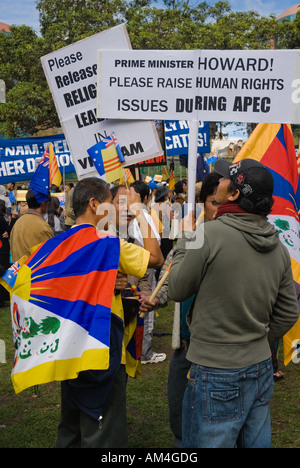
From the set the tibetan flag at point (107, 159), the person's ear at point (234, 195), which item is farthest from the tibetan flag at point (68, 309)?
the tibetan flag at point (107, 159)

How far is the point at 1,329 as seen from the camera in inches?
298

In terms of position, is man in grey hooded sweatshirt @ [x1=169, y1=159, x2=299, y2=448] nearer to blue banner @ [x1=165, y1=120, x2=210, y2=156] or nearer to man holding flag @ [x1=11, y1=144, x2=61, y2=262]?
man holding flag @ [x1=11, y1=144, x2=61, y2=262]

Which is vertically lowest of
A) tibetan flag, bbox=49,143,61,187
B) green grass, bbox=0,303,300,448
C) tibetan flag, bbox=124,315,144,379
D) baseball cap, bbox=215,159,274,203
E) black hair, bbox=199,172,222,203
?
green grass, bbox=0,303,300,448

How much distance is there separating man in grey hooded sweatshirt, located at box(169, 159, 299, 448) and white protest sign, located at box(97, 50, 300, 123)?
134cm

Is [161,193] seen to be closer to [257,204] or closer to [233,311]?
[257,204]

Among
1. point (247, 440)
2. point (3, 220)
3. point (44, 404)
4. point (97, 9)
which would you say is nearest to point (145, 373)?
point (44, 404)

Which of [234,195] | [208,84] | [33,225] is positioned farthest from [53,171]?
[234,195]

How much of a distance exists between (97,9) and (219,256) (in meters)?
24.4

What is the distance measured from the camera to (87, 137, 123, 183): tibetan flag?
4168mm

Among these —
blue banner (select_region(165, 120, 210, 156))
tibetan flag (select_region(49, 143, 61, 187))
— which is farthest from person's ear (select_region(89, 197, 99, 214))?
blue banner (select_region(165, 120, 210, 156))

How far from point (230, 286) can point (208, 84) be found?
186 centimetres

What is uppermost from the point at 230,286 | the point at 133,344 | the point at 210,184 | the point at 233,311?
the point at 210,184

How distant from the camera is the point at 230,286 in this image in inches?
96.9

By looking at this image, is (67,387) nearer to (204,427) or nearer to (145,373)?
(204,427)
